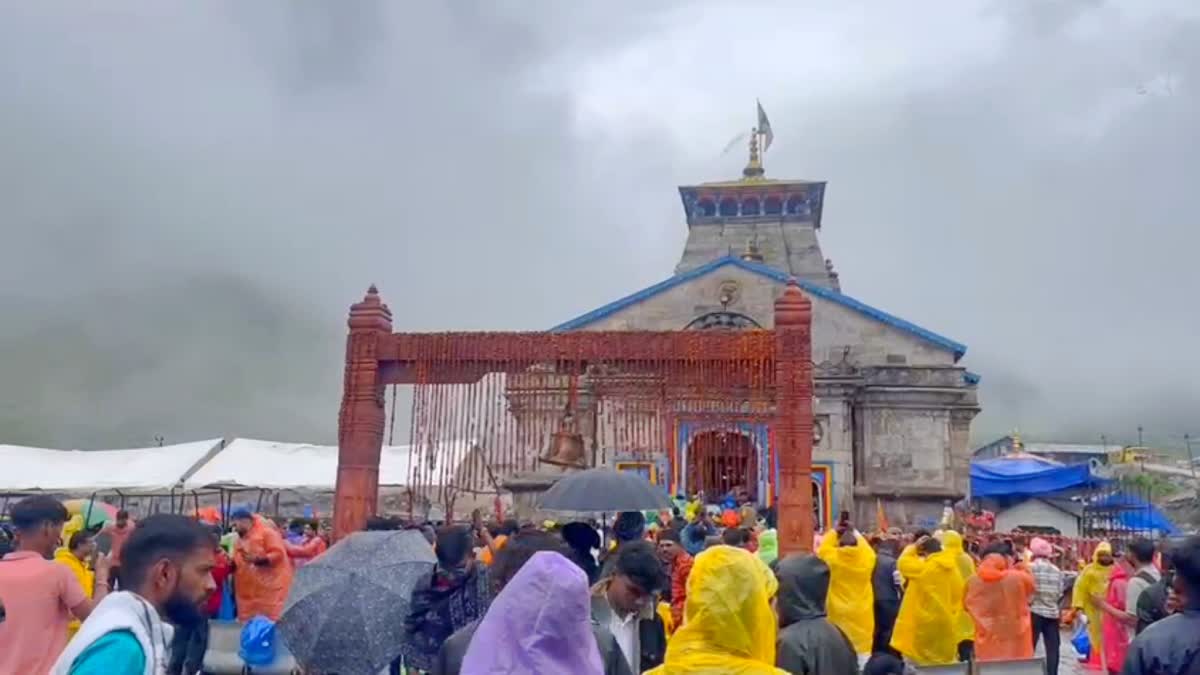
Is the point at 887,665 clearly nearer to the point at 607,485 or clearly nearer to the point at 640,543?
the point at 640,543

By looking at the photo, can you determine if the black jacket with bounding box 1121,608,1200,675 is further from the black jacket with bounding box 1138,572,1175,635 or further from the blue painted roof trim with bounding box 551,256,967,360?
the blue painted roof trim with bounding box 551,256,967,360

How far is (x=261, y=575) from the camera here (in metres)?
10.3

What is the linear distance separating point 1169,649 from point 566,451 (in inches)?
308

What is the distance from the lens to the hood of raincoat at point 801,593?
4871 mm

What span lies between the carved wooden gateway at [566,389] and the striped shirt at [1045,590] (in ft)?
10.9

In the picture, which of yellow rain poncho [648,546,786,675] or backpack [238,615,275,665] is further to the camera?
backpack [238,615,275,665]

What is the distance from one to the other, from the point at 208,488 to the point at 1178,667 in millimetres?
20952

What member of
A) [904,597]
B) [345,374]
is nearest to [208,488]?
[345,374]

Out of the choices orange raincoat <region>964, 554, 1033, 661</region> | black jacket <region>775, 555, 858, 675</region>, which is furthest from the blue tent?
black jacket <region>775, 555, 858, 675</region>

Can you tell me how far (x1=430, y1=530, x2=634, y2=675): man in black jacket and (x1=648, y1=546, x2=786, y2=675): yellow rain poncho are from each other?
564 millimetres

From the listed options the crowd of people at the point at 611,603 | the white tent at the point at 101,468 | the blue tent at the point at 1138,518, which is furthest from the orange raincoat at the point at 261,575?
the blue tent at the point at 1138,518

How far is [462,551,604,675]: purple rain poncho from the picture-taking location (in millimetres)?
3447

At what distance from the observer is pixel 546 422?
12016 millimetres

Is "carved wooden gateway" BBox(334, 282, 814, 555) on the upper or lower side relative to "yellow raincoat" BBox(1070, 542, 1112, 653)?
upper
